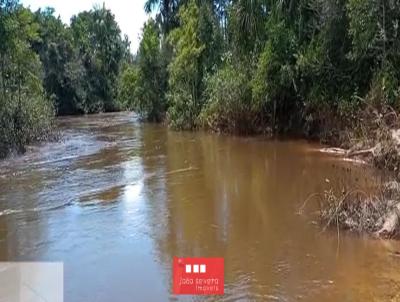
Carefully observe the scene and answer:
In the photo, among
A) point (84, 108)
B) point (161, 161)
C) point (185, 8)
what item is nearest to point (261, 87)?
point (161, 161)

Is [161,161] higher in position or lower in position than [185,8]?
lower

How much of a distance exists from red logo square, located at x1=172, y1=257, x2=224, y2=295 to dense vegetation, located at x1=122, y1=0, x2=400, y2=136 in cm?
870

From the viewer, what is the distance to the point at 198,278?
513 cm

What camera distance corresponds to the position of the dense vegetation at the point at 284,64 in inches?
536

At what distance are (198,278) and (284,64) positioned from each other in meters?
13.4

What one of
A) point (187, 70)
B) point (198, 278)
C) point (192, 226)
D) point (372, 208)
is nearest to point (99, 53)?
point (187, 70)

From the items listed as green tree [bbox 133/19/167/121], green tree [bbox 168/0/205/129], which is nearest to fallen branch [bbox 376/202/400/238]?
green tree [bbox 168/0/205/129]

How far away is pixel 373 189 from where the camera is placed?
847 cm

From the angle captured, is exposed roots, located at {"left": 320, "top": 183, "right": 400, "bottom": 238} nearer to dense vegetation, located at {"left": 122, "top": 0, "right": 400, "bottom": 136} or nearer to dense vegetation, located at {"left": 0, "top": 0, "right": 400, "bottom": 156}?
dense vegetation, located at {"left": 0, "top": 0, "right": 400, "bottom": 156}

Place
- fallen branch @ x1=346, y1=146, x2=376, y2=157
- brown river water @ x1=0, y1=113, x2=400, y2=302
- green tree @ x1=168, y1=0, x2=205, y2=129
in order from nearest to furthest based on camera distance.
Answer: brown river water @ x1=0, y1=113, x2=400, y2=302
fallen branch @ x1=346, y1=146, x2=376, y2=157
green tree @ x1=168, y1=0, x2=205, y2=129

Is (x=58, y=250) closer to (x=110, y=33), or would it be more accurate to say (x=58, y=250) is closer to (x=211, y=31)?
(x=211, y=31)

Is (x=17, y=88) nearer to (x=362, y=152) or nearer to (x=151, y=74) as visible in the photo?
(x=362, y=152)

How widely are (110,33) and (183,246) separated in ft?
161

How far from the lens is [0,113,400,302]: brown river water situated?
5523 millimetres
